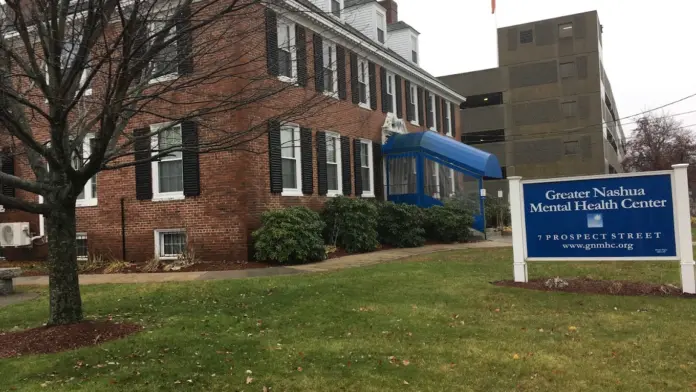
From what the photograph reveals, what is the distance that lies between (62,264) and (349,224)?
994 cm

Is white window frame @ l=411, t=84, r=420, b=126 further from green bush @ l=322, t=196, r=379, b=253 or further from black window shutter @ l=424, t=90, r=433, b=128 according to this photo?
green bush @ l=322, t=196, r=379, b=253

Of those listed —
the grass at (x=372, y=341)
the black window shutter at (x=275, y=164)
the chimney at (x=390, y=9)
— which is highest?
the chimney at (x=390, y=9)

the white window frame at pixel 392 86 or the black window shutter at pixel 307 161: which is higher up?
the white window frame at pixel 392 86

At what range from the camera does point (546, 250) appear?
886cm

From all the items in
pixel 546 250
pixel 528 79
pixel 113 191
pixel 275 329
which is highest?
pixel 528 79

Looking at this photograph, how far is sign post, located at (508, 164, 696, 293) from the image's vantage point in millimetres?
7957

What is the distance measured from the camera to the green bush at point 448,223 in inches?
755

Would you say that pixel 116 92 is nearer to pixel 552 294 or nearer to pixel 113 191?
pixel 552 294

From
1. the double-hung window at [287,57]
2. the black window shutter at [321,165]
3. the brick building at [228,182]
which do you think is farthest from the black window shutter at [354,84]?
the double-hung window at [287,57]

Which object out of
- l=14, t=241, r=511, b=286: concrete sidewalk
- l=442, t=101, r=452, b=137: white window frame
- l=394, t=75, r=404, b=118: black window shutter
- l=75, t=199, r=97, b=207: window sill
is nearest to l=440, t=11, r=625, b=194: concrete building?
l=442, t=101, r=452, b=137: white window frame

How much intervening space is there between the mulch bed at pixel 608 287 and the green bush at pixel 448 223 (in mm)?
10167

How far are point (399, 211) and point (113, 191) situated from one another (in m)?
8.58

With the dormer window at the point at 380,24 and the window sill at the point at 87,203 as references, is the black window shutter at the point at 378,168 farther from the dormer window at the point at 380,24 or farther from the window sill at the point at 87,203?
the window sill at the point at 87,203

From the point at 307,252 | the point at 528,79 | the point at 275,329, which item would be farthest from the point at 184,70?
the point at 528,79
